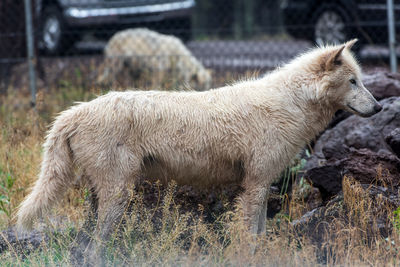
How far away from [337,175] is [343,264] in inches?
55.7

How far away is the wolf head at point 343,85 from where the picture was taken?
4.86 metres

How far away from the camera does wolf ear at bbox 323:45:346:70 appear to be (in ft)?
15.7

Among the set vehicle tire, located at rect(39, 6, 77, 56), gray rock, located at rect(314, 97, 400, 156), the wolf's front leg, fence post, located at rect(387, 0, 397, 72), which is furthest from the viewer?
vehicle tire, located at rect(39, 6, 77, 56)

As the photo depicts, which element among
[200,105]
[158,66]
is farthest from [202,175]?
[158,66]

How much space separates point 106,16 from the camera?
37.8ft

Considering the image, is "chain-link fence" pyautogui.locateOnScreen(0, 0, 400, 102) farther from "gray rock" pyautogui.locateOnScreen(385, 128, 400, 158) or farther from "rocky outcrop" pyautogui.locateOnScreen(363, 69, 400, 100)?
"gray rock" pyautogui.locateOnScreen(385, 128, 400, 158)

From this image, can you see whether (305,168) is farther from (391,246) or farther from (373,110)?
(391,246)

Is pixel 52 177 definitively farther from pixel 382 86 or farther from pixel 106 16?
pixel 106 16

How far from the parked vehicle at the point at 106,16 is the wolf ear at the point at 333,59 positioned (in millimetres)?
6659

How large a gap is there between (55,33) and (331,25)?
18.5 ft

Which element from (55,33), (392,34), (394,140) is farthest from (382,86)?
(55,33)

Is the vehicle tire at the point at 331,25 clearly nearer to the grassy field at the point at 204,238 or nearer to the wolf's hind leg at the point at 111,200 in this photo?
the grassy field at the point at 204,238

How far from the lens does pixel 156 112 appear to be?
462cm

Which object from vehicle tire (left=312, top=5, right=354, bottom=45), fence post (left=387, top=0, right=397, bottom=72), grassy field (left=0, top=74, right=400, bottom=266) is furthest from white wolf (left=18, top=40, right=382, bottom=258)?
vehicle tire (left=312, top=5, right=354, bottom=45)
